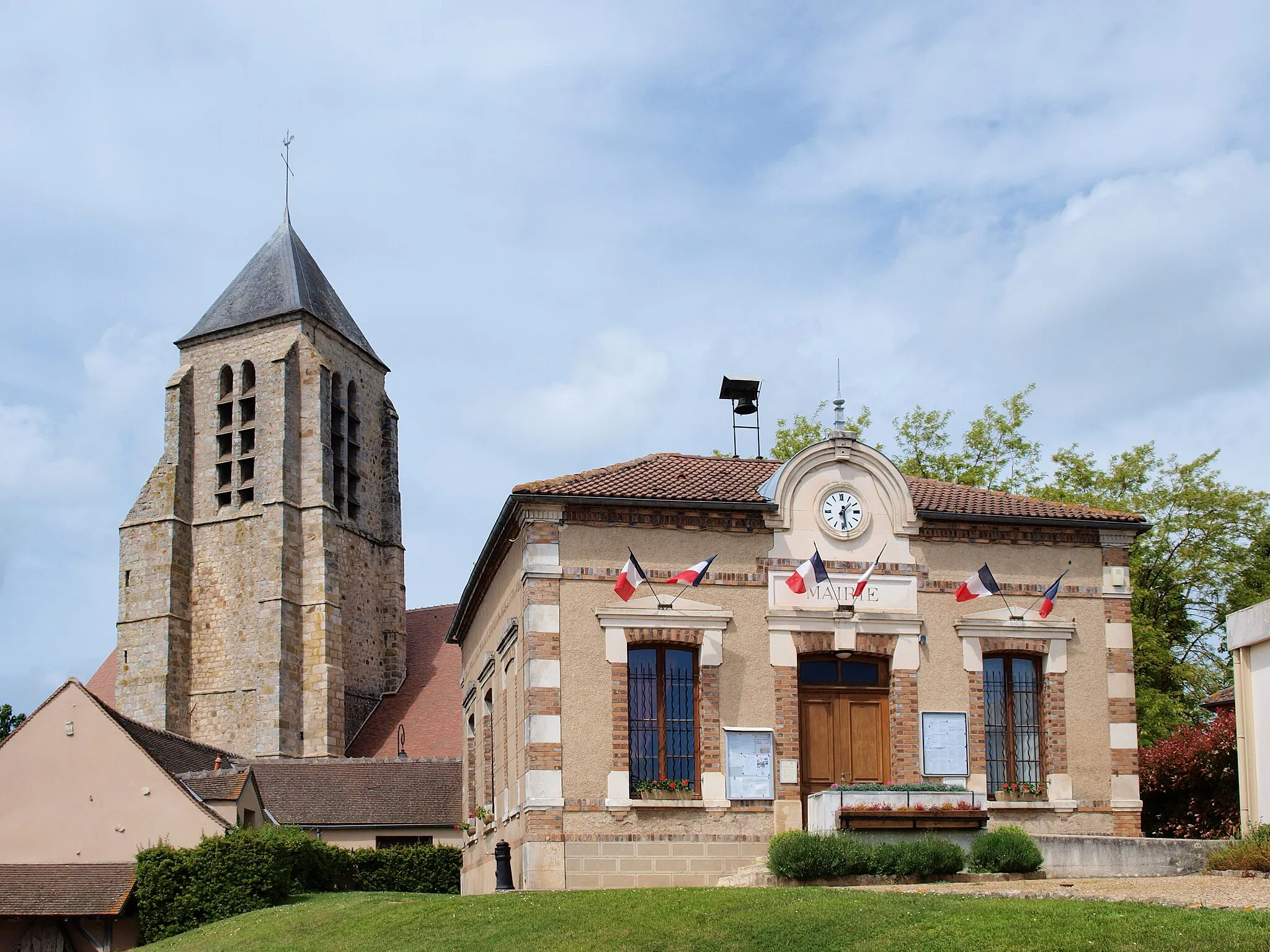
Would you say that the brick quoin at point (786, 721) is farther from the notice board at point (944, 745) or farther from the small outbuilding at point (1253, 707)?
the small outbuilding at point (1253, 707)

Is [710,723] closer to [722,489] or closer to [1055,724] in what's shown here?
[722,489]

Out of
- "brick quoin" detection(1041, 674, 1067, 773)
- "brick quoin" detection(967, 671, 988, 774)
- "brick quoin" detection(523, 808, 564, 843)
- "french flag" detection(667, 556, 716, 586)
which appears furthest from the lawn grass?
"brick quoin" detection(1041, 674, 1067, 773)

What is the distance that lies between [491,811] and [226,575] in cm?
3034

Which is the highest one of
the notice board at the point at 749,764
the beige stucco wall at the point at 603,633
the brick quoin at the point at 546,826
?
the beige stucco wall at the point at 603,633

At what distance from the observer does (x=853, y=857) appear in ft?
61.8

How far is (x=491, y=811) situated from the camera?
85.5ft

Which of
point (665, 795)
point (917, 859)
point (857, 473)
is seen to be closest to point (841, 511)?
point (857, 473)

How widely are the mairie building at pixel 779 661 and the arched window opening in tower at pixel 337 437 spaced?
33.3 m

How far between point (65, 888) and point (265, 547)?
2469 cm

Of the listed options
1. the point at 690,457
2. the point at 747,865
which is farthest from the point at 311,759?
the point at 747,865

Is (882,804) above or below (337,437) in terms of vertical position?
below

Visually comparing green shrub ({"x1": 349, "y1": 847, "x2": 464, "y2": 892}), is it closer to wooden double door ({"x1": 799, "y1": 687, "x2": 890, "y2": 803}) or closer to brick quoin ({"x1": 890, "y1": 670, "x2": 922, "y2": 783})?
wooden double door ({"x1": 799, "y1": 687, "x2": 890, "y2": 803})

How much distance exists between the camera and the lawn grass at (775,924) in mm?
12195

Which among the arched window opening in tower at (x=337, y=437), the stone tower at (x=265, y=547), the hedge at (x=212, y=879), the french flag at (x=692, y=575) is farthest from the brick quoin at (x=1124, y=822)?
the arched window opening in tower at (x=337, y=437)
